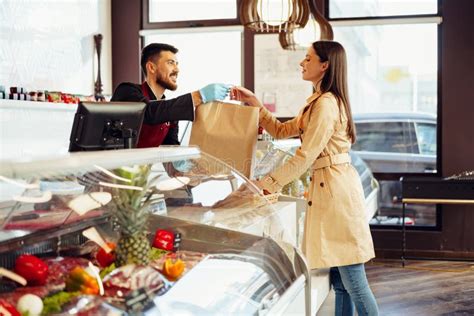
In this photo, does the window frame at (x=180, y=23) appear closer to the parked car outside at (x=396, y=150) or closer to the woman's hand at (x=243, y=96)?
the parked car outside at (x=396, y=150)

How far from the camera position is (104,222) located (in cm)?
199

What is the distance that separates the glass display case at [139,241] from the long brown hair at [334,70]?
908 millimetres

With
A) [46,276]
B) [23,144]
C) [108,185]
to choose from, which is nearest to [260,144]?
[108,185]

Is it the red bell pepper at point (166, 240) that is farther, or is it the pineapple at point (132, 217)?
the red bell pepper at point (166, 240)

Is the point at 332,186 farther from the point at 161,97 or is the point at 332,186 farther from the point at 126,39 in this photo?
the point at 126,39

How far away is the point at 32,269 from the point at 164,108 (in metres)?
1.45

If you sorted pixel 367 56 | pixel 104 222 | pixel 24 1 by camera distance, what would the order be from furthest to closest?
pixel 367 56, pixel 24 1, pixel 104 222

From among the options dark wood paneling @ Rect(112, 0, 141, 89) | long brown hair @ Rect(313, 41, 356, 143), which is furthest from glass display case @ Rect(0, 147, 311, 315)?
dark wood paneling @ Rect(112, 0, 141, 89)

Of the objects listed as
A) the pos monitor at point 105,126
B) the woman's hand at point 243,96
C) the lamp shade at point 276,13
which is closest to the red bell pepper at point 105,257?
the pos monitor at point 105,126

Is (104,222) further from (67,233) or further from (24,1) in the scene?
(24,1)

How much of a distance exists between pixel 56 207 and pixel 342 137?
172 cm

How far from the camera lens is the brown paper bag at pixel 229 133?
2887 mm

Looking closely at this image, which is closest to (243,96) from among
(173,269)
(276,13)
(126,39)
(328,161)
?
(328,161)

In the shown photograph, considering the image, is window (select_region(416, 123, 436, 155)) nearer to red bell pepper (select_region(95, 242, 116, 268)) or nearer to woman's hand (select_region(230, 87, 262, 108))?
woman's hand (select_region(230, 87, 262, 108))
